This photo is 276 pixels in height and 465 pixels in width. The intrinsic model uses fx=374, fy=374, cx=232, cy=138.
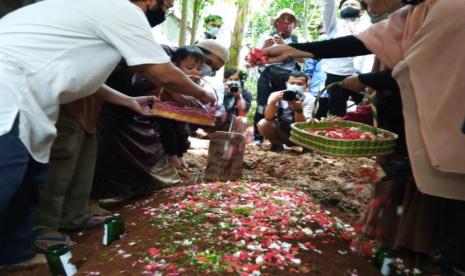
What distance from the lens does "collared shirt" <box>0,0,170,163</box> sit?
1910 mm

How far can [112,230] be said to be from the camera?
8.32ft

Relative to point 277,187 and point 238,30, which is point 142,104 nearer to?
point 277,187

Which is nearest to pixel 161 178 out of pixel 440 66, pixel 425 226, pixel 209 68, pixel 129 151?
pixel 129 151

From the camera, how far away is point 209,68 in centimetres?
451

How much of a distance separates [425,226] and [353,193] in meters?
1.75

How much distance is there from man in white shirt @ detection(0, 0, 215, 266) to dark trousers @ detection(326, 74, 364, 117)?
1.48 meters

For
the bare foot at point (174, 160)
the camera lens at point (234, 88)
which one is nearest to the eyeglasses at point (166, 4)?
the bare foot at point (174, 160)

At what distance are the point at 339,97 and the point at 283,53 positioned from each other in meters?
Answer: 0.75

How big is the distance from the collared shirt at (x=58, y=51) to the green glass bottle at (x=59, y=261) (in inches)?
19.9

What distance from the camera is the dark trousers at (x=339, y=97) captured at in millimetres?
3096

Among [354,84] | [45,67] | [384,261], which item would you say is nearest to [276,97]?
[354,84]

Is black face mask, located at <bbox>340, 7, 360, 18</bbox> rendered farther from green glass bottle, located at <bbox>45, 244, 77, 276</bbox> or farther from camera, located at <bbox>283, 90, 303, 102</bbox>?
green glass bottle, located at <bbox>45, 244, 77, 276</bbox>

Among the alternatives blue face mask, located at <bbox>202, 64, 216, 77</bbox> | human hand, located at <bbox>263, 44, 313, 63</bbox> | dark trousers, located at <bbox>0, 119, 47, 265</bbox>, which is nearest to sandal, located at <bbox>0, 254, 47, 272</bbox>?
dark trousers, located at <bbox>0, 119, 47, 265</bbox>

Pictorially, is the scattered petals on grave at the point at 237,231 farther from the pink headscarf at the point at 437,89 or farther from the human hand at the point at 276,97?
the human hand at the point at 276,97
